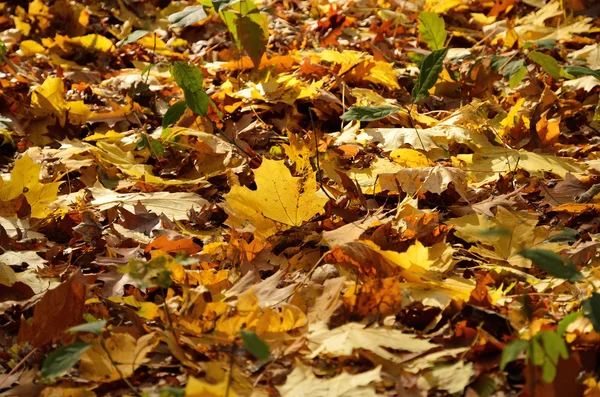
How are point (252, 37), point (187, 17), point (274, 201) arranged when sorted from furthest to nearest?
point (252, 37) < point (187, 17) < point (274, 201)

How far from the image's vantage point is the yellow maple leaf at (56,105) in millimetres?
2625

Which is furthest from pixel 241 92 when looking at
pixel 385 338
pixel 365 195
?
pixel 385 338

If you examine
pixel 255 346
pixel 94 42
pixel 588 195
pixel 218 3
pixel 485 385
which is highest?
pixel 218 3

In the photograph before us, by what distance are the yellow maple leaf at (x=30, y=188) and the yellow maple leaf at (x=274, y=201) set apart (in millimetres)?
540

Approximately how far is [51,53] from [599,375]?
2.99 metres

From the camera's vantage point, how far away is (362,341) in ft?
4.02

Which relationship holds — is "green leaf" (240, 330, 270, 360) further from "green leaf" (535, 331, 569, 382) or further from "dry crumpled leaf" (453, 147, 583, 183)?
"dry crumpled leaf" (453, 147, 583, 183)

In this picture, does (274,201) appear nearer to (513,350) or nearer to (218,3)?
(513,350)

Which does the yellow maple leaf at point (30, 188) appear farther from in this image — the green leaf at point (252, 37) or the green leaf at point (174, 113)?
the green leaf at point (252, 37)

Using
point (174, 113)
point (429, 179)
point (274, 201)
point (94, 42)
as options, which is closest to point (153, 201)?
point (174, 113)

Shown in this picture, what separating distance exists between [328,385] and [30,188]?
1.14m

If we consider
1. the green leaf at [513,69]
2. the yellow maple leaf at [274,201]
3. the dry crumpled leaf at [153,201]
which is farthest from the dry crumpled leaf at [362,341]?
the green leaf at [513,69]

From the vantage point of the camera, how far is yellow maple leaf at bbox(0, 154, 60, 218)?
1909 mm

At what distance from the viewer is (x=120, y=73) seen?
325 centimetres
